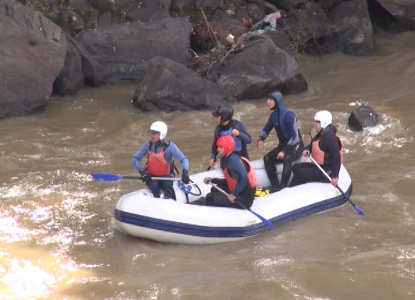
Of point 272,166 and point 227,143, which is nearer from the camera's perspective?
point 227,143

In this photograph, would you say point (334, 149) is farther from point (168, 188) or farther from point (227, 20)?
point (227, 20)

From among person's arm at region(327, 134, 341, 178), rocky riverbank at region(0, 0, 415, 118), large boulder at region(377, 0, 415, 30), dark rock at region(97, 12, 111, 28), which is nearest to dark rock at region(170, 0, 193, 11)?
rocky riverbank at region(0, 0, 415, 118)

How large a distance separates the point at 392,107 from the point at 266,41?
88.7 inches

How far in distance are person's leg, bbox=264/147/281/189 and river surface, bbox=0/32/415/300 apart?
0.67 m

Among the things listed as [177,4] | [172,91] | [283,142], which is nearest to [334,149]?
[283,142]

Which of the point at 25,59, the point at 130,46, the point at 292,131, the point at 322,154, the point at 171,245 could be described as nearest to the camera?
the point at 171,245

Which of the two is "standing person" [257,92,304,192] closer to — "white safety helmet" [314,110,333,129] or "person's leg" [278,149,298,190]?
"person's leg" [278,149,298,190]

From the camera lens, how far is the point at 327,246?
7148mm

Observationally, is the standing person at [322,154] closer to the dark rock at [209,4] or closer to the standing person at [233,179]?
the standing person at [233,179]

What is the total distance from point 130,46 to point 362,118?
164 inches

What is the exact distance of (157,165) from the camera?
7293 millimetres

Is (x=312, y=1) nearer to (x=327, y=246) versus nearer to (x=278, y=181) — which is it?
(x=278, y=181)

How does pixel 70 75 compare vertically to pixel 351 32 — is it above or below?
above

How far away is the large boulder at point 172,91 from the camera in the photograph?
10.8m
